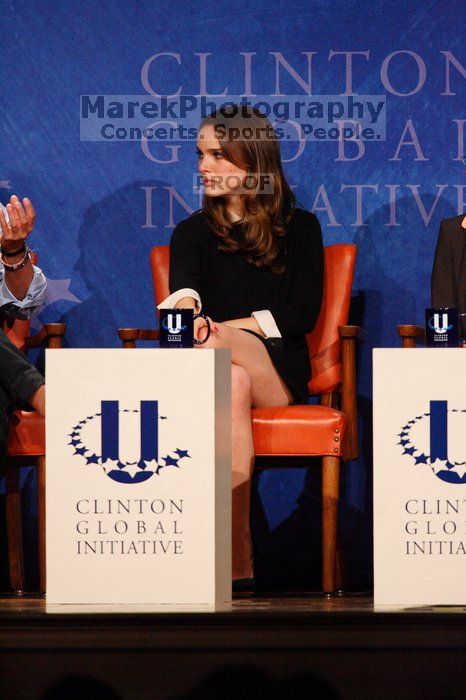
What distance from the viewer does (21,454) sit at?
10.4 ft

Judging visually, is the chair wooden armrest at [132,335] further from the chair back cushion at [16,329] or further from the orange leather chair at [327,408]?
the chair back cushion at [16,329]

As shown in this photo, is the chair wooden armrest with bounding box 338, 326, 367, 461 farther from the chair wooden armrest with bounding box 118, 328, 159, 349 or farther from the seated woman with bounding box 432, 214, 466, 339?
the chair wooden armrest with bounding box 118, 328, 159, 349

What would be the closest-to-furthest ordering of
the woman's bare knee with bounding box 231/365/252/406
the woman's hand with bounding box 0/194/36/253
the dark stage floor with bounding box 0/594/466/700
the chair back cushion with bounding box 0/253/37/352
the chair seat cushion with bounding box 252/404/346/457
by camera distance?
1. the dark stage floor with bounding box 0/594/466/700
2. the woman's bare knee with bounding box 231/365/252/406
3. the chair seat cushion with bounding box 252/404/346/457
4. the woman's hand with bounding box 0/194/36/253
5. the chair back cushion with bounding box 0/253/37/352

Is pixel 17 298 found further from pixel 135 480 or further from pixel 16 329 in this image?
pixel 135 480

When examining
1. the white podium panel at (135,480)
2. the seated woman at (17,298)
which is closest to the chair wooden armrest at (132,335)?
the seated woman at (17,298)

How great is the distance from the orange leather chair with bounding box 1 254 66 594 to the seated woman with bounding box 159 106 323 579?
A: 1.61 ft

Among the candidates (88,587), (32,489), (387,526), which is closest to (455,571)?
(387,526)

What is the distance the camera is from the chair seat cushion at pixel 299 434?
3064mm

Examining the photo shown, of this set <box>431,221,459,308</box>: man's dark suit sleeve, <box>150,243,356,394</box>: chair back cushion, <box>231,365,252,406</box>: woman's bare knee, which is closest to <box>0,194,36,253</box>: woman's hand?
<box>150,243,356,394</box>: chair back cushion

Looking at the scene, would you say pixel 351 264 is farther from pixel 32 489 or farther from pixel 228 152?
pixel 32 489

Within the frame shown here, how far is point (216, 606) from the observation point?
225 cm

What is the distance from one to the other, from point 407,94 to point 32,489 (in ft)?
6.37

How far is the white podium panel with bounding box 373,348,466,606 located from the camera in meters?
2.33

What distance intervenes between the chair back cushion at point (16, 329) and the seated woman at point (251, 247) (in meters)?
0.53
